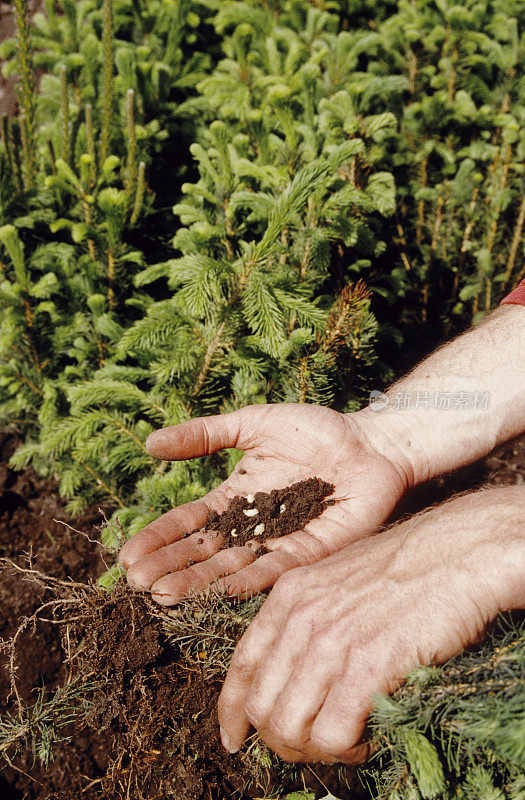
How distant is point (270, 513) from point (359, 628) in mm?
685

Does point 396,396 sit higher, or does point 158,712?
point 396,396

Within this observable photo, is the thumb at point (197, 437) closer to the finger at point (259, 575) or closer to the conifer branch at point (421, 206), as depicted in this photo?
the finger at point (259, 575)

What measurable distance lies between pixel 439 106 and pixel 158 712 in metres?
3.82

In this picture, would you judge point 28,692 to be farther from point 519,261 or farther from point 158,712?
point 519,261

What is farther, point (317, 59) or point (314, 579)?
point (317, 59)

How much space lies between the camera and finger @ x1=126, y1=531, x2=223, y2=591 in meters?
→ 1.90

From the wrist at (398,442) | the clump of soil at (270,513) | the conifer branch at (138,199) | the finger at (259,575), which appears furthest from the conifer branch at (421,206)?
the finger at (259,575)

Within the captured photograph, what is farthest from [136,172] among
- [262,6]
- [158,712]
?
[158,712]

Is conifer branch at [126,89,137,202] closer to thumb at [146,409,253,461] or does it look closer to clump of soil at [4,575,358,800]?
thumb at [146,409,253,461]

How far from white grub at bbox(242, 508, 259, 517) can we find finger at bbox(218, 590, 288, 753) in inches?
19.3

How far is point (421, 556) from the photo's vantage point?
173cm

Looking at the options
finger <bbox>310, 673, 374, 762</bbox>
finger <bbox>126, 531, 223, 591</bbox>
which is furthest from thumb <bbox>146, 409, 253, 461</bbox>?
finger <bbox>310, 673, 374, 762</bbox>

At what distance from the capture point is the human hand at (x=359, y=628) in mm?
1510

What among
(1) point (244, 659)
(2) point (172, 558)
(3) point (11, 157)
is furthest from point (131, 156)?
(1) point (244, 659)
